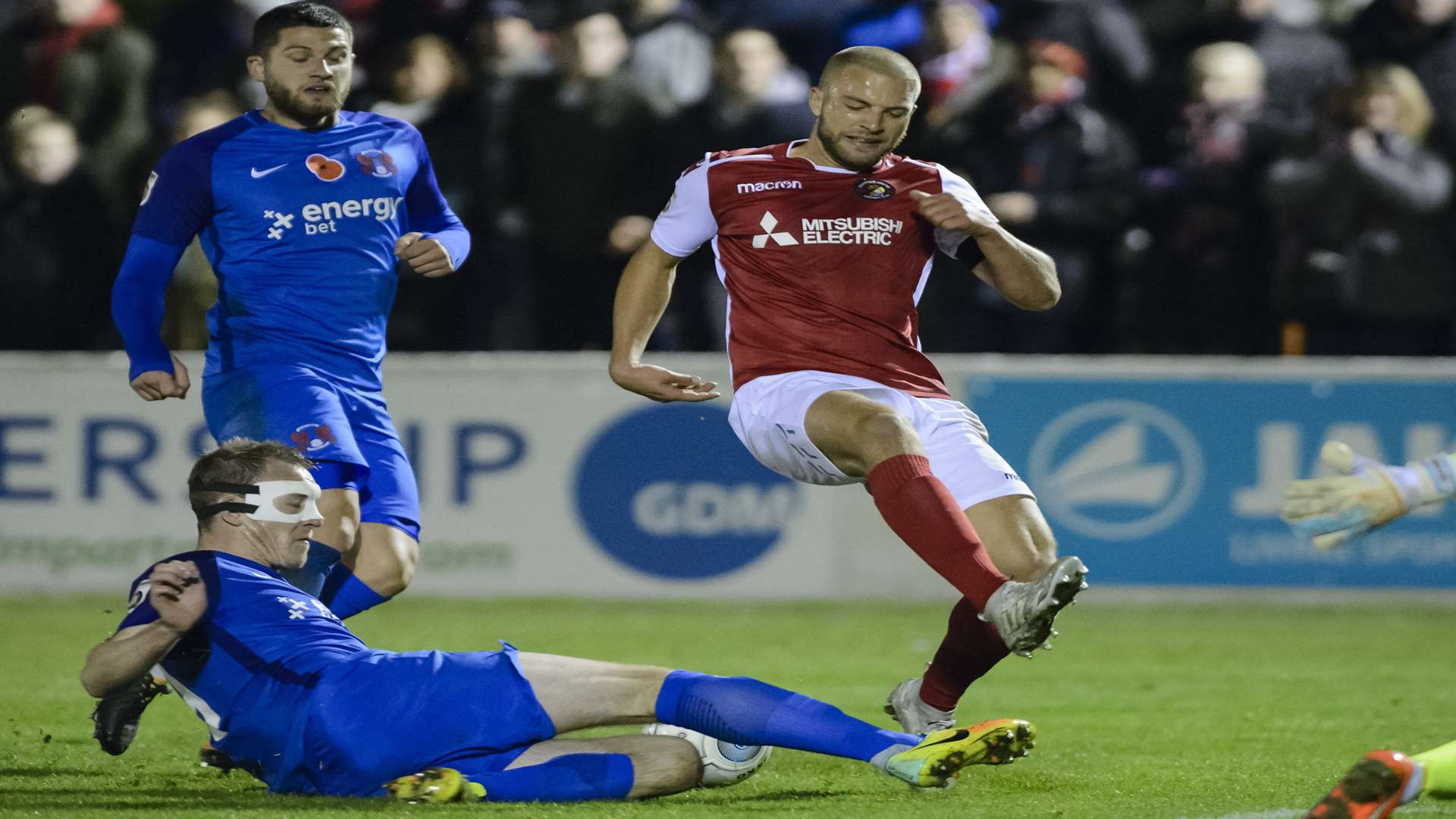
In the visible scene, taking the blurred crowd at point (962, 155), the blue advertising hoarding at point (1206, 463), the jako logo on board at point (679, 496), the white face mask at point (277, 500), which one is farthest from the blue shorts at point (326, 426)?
the blue advertising hoarding at point (1206, 463)

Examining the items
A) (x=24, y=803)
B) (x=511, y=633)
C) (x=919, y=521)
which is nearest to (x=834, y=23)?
(x=511, y=633)

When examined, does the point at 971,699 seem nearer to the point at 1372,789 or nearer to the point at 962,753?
the point at 962,753

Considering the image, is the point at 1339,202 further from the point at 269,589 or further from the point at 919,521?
the point at 269,589

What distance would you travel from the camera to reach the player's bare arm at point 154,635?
4984mm

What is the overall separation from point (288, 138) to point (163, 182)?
16.9 inches

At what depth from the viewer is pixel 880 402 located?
620 centimetres

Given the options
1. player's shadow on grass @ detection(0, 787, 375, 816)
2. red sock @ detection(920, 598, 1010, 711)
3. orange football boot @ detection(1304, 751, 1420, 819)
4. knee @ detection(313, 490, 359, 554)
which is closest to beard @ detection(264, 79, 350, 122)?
knee @ detection(313, 490, 359, 554)

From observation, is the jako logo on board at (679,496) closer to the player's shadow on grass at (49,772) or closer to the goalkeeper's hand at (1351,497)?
the player's shadow on grass at (49,772)

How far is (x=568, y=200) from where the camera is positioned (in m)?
11.6

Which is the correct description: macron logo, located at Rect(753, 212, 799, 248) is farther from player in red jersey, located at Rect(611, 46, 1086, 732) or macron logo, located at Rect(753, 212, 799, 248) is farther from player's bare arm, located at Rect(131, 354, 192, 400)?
player's bare arm, located at Rect(131, 354, 192, 400)

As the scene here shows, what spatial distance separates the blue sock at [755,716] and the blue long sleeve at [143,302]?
215 centimetres

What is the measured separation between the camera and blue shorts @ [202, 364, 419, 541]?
248 inches

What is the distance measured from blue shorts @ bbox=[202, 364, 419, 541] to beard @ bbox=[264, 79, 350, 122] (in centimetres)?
84

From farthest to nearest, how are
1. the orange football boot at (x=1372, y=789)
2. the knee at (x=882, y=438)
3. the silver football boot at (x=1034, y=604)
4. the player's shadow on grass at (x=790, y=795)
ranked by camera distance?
the knee at (x=882, y=438)
the player's shadow on grass at (x=790, y=795)
the silver football boot at (x=1034, y=604)
the orange football boot at (x=1372, y=789)
